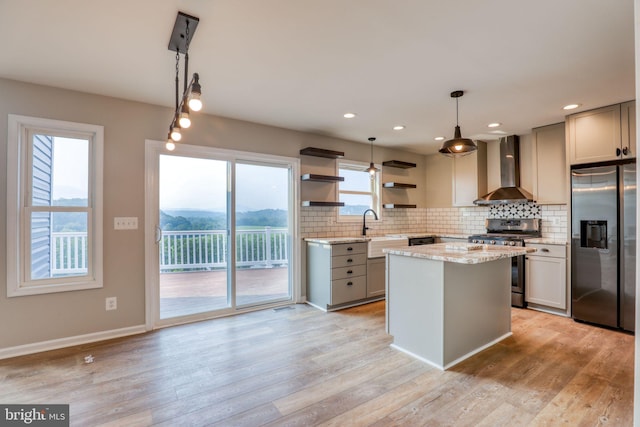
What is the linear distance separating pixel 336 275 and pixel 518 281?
8.07ft

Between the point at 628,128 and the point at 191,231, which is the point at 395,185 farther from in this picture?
the point at 191,231

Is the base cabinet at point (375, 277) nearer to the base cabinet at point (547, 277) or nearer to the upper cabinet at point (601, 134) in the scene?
the base cabinet at point (547, 277)

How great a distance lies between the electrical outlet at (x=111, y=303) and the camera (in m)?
3.12

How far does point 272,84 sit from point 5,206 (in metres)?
2.57

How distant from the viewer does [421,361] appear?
263 centimetres

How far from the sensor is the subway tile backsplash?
4.32 metres

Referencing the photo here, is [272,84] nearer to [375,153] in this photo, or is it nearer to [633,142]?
[375,153]

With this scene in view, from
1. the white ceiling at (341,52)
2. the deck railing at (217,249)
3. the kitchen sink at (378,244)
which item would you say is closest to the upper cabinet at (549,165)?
the white ceiling at (341,52)

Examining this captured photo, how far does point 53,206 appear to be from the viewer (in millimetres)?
2955

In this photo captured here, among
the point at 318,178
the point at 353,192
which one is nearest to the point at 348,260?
the point at 318,178

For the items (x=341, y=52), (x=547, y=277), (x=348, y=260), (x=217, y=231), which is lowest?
(x=547, y=277)

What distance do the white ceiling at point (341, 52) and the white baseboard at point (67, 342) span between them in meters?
2.37

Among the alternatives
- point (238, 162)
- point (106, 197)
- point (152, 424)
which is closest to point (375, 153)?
point (238, 162)

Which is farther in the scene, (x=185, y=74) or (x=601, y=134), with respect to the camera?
(x=601, y=134)
